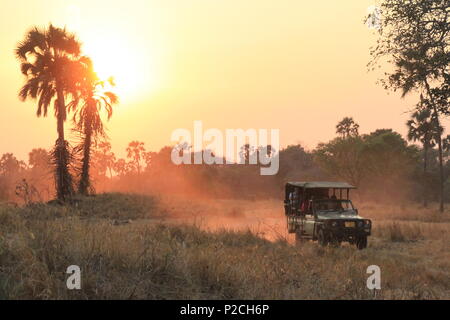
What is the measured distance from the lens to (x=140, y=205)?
31812 millimetres

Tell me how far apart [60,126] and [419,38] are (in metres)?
23.2

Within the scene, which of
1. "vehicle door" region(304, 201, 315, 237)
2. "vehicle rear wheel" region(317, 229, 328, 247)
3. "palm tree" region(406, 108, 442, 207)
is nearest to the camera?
"vehicle rear wheel" region(317, 229, 328, 247)

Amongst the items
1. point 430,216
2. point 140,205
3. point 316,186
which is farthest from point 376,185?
point 316,186

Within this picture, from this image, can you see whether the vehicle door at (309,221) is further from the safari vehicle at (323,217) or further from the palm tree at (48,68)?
the palm tree at (48,68)

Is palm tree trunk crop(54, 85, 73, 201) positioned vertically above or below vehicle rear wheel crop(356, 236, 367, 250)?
above

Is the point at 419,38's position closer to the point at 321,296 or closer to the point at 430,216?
the point at 321,296

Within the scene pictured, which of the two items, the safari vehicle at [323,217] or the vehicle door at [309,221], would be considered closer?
the safari vehicle at [323,217]

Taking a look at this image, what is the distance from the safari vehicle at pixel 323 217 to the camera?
51.4ft

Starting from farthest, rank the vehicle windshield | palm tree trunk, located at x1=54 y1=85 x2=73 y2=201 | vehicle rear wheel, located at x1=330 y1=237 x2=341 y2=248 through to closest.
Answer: palm tree trunk, located at x1=54 y1=85 x2=73 y2=201 → the vehicle windshield → vehicle rear wheel, located at x1=330 y1=237 x2=341 y2=248

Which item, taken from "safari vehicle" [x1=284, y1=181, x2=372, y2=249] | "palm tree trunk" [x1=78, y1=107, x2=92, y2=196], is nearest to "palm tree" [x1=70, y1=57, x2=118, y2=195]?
"palm tree trunk" [x1=78, y1=107, x2=92, y2=196]

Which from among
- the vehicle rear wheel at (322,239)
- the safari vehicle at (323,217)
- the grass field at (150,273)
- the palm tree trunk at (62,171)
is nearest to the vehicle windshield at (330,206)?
the safari vehicle at (323,217)

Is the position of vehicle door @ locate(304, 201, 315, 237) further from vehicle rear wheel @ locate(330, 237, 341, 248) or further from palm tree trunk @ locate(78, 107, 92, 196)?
palm tree trunk @ locate(78, 107, 92, 196)

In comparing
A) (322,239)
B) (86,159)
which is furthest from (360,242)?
(86,159)

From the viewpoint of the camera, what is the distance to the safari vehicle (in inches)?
617
